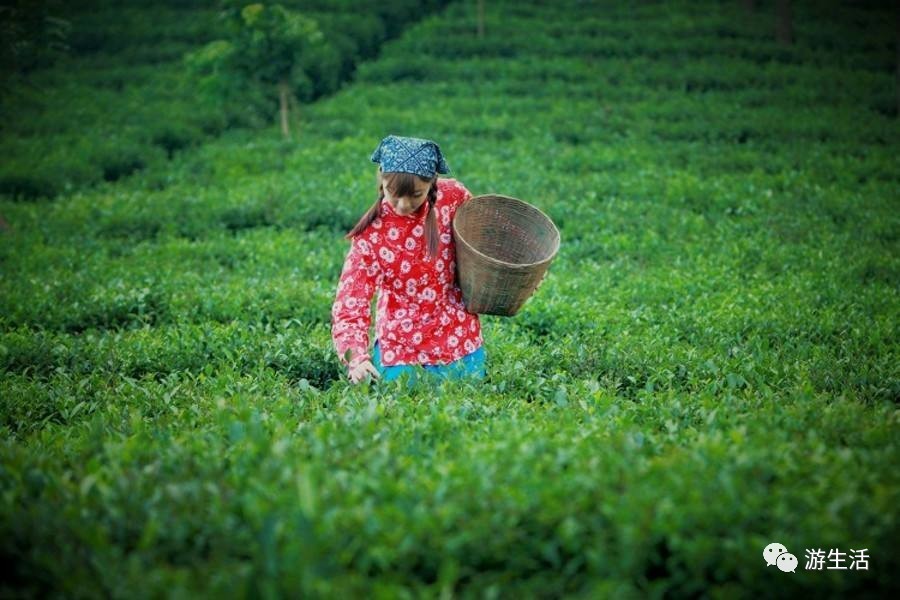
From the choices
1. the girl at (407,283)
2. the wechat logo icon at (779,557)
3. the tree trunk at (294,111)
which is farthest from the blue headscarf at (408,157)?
the tree trunk at (294,111)

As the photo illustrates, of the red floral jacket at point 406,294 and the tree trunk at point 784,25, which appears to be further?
the tree trunk at point 784,25

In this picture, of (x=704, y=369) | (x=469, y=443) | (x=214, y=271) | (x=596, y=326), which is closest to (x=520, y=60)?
(x=214, y=271)

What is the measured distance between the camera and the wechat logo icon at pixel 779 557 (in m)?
2.53

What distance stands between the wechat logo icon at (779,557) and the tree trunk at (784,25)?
1903 centimetres

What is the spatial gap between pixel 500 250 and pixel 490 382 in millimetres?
760

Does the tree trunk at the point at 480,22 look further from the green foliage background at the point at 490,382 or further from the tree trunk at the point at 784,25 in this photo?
the tree trunk at the point at 784,25

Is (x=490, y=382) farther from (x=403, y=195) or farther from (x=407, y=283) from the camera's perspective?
(x=403, y=195)

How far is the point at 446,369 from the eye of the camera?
14.9 feet

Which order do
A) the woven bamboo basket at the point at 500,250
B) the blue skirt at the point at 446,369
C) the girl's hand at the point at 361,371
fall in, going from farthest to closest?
1. the blue skirt at the point at 446,369
2. the woven bamboo basket at the point at 500,250
3. the girl's hand at the point at 361,371

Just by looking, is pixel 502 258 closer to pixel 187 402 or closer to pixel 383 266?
pixel 383 266

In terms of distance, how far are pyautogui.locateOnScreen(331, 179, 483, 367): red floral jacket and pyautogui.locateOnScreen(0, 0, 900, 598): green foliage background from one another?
278mm

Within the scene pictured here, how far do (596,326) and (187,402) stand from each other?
9.77 ft

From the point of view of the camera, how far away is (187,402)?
4512 millimetres

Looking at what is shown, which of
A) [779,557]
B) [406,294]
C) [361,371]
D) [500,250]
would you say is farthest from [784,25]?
[779,557]
